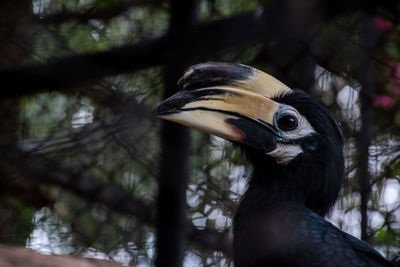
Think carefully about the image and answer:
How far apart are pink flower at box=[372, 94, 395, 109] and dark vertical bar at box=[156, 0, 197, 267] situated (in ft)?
1.96

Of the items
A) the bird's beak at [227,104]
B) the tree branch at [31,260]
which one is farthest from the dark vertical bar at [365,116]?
the tree branch at [31,260]

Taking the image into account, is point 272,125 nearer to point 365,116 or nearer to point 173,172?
point 173,172

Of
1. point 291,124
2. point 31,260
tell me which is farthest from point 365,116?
point 31,260

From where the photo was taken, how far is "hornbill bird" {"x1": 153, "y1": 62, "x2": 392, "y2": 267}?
1018 mm

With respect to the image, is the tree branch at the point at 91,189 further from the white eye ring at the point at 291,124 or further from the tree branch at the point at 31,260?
the white eye ring at the point at 291,124

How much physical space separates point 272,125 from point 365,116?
0.47 m

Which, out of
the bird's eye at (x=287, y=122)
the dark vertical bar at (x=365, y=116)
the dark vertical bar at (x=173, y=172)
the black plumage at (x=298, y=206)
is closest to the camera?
the black plumage at (x=298, y=206)

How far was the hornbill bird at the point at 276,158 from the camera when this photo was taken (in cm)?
102

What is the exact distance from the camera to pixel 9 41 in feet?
5.50

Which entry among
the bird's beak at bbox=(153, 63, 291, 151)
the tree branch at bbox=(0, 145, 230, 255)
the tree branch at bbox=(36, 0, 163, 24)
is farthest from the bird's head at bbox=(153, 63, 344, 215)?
the tree branch at bbox=(36, 0, 163, 24)

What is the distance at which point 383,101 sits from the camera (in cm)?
158

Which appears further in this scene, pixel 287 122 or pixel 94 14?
pixel 94 14

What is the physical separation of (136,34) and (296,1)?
0.50 meters

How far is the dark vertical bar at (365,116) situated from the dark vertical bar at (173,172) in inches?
19.8
